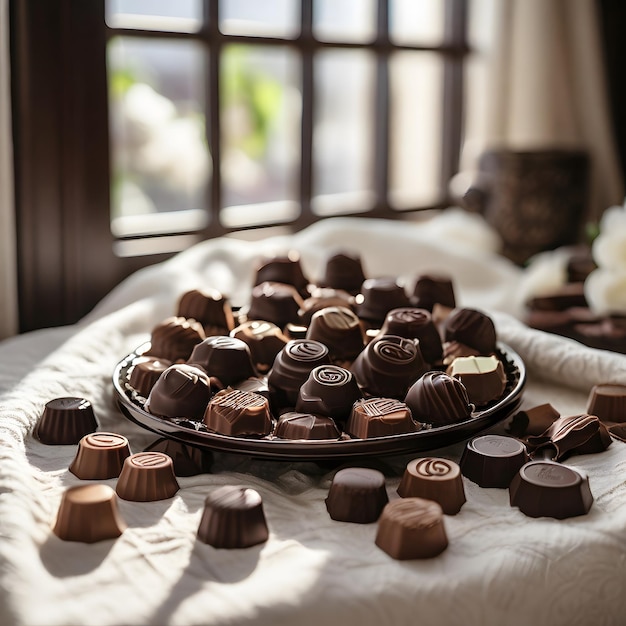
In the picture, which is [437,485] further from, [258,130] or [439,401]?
[258,130]

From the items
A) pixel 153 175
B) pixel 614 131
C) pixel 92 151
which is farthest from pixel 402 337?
pixel 153 175

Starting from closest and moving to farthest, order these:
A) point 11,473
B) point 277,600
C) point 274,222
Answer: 1. point 277,600
2. point 11,473
3. point 274,222

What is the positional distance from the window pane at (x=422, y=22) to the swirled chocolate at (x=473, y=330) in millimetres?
925

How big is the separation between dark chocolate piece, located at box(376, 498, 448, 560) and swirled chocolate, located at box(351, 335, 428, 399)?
6.3 inches

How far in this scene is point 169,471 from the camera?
0.73 meters

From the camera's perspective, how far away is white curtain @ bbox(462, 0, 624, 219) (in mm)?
1671

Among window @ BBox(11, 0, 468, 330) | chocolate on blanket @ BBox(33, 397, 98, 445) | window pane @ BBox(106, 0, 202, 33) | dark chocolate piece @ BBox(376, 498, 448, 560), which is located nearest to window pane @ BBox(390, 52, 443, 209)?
window @ BBox(11, 0, 468, 330)

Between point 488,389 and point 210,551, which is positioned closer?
point 210,551

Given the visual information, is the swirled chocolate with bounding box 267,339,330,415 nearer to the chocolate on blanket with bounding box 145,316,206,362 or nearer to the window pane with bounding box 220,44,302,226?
the chocolate on blanket with bounding box 145,316,206,362

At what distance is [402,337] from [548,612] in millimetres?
304

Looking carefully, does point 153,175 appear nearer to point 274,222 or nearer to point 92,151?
point 274,222

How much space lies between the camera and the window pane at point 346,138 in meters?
1.62

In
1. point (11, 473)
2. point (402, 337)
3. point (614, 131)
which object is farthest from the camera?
point (614, 131)

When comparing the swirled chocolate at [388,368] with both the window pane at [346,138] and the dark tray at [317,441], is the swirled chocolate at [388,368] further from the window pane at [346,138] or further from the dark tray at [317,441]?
the window pane at [346,138]
